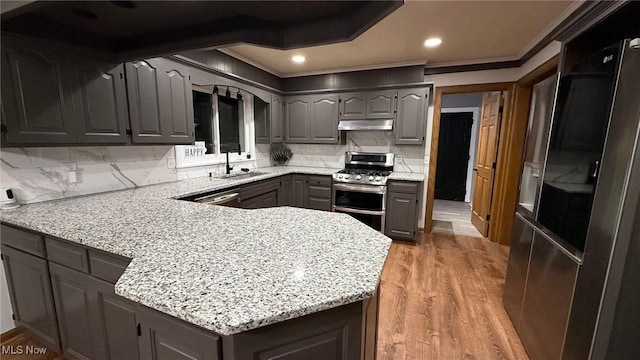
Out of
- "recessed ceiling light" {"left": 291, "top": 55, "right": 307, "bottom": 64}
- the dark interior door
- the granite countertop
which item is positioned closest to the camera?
the granite countertop

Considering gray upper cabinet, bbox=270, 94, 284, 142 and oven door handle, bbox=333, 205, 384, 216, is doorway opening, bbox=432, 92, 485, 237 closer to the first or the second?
oven door handle, bbox=333, 205, 384, 216

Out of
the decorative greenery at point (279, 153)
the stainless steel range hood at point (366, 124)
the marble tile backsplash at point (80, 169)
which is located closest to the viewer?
the marble tile backsplash at point (80, 169)

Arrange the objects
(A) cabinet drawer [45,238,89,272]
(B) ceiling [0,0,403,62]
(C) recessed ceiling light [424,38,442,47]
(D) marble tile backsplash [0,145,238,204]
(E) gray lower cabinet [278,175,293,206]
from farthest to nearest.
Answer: (E) gray lower cabinet [278,175,293,206], (C) recessed ceiling light [424,38,442,47], (D) marble tile backsplash [0,145,238,204], (A) cabinet drawer [45,238,89,272], (B) ceiling [0,0,403,62]

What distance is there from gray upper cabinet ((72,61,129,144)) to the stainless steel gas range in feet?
8.08

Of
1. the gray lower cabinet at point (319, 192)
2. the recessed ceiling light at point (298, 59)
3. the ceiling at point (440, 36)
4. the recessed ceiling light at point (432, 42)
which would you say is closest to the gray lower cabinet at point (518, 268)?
the ceiling at point (440, 36)

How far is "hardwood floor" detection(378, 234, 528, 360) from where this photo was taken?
5.72 ft

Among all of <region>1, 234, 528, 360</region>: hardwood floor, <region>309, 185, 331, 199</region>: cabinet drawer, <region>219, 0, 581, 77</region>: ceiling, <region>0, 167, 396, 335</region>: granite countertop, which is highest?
<region>219, 0, 581, 77</region>: ceiling

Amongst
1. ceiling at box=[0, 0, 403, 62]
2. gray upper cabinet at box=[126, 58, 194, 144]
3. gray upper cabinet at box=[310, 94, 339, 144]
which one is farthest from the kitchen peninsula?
gray upper cabinet at box=[310, 94, 339, 144]

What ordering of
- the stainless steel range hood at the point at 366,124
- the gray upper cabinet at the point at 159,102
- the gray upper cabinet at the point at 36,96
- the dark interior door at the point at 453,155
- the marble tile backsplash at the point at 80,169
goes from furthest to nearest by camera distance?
1. the dark interior door at the point at 453,155
2. the stainless steel range hood at the point at 366,124
3. the gray upper cabinet at the point at 159,102
4. the marble tile backsplash at the point at 80,169
5. the gray upper cabinet at the point at 36,96

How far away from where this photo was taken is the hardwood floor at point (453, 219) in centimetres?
400

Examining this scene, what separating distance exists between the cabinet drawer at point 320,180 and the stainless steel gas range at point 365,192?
11 centimetres

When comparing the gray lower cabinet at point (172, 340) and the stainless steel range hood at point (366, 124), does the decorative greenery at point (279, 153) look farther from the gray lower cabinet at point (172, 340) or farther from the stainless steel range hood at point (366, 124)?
the gray lower cabinet at point (172, 340)

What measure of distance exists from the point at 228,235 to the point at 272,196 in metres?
2.29

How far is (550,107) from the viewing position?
1.69 metres
